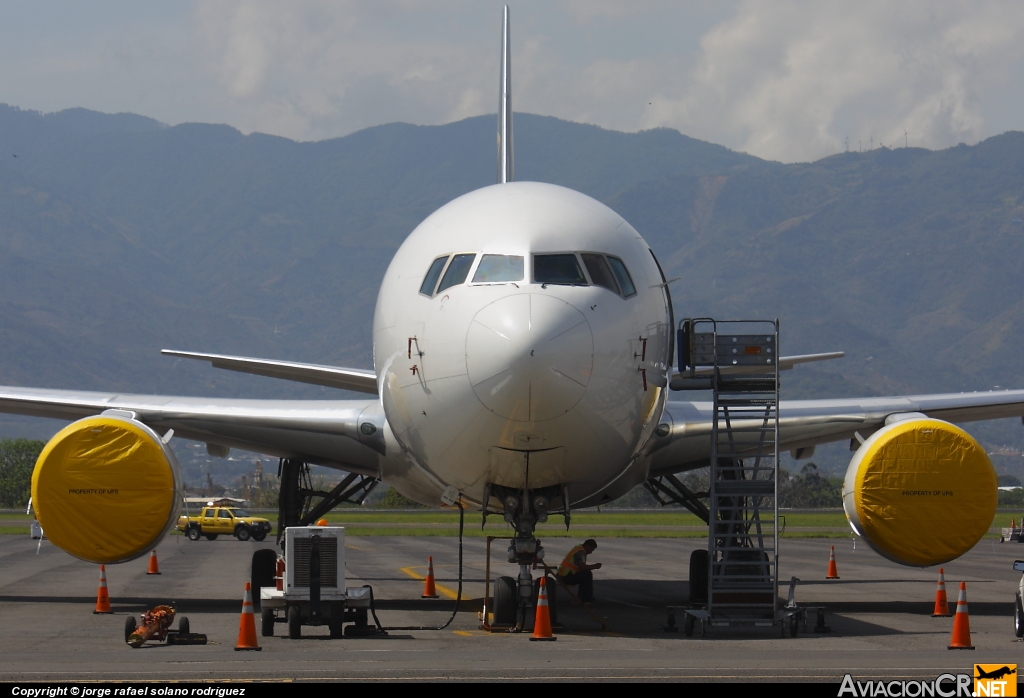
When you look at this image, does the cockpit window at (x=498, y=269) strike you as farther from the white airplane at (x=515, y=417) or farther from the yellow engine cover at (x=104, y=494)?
the yellow engine cover at (x=104, y=494)

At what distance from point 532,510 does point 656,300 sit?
2.69 metres

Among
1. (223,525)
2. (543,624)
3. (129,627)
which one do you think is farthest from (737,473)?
(223,525)

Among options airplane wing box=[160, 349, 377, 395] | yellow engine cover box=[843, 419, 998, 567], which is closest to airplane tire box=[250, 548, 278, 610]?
airplane wing box=[160, 349, 377, 395]

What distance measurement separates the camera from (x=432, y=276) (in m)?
14.7

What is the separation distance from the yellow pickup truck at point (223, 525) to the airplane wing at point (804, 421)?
115 feet

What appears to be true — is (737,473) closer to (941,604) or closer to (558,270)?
(941,604)

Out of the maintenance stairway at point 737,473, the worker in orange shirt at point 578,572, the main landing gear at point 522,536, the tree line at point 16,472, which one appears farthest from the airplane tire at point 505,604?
the tree line at point 16,472

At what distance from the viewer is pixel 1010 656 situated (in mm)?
13133

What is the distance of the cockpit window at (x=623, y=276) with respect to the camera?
1449cm

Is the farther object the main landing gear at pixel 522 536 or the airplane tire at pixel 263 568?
the airplane tire at pixel 263 568

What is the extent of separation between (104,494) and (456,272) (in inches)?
204

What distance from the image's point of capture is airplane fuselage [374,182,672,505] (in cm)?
1323

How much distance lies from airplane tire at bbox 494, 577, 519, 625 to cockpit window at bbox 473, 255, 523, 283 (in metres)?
3.82

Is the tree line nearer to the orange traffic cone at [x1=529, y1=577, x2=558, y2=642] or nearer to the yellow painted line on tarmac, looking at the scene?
the yellow painted line on tarmac
